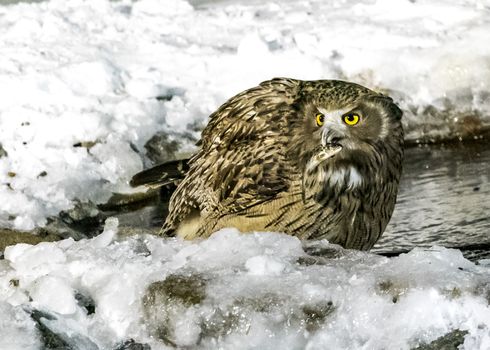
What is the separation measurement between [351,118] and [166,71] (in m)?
4.49

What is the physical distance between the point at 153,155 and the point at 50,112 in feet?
2.91

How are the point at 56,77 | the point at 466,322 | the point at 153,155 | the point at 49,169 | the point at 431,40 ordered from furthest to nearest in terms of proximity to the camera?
the point at 431,40, the point at 56,77, the point at 153,155, the point at 49,169, the point at 466,322

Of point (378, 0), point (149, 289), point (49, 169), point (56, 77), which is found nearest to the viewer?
point (149, 289)

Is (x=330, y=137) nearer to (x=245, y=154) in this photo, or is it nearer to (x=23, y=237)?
(x=245, y=154)

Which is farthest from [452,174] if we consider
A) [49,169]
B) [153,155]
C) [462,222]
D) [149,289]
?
[149,289]

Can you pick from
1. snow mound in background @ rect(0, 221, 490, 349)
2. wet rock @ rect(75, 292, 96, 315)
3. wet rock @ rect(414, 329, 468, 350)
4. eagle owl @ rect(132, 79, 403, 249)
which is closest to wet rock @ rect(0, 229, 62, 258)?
eagle owl @ rect(132, 79, 403, 249)

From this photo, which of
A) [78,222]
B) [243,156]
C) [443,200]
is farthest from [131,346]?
[443,200]

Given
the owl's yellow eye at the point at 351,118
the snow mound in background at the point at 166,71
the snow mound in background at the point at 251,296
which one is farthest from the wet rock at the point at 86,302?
the snow mound in background at the point at 166,71

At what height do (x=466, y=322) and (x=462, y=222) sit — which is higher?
(x=466, y=322)

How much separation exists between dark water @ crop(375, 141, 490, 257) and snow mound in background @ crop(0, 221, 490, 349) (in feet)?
6.27

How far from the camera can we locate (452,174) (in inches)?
290

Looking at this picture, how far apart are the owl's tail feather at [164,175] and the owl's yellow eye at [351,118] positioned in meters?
1.18

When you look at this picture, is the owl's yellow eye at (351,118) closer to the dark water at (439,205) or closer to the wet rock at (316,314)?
the dark water at (439,205)

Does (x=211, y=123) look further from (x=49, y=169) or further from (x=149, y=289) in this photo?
(x=49, y=169)
